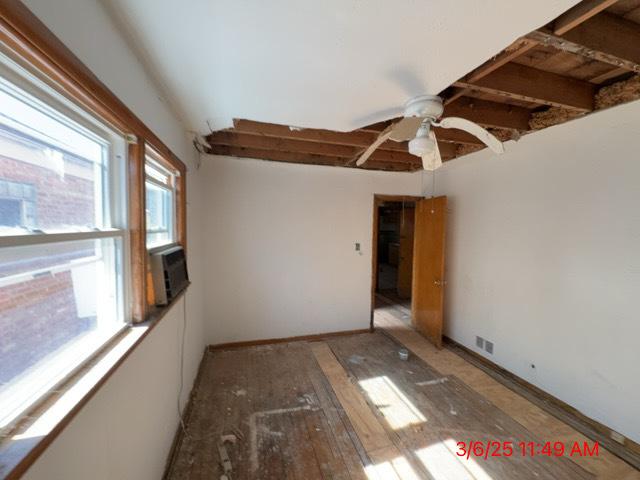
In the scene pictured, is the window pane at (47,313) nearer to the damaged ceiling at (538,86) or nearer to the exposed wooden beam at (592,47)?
the damaged ceiling at (538,86)

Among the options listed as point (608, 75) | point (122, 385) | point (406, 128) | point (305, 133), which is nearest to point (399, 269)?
point (305, 133)

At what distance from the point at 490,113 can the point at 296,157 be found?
201 cm

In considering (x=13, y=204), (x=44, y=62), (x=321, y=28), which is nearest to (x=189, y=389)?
(x=13, y=204)

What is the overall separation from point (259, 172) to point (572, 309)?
3284 mm

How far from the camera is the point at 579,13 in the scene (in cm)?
106

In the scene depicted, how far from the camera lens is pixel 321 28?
3.26 feet

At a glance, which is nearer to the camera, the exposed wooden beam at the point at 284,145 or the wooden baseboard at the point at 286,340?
the exposed wooden beam at the point at 284,145

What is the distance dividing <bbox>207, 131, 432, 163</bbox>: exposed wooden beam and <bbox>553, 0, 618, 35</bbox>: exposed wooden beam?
1868 millimetres

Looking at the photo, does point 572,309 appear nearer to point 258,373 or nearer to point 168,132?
point 258,373

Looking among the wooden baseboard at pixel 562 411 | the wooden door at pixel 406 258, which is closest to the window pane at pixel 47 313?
the wooden baseboard at pixel 562 411

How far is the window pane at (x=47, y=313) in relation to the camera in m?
0.65

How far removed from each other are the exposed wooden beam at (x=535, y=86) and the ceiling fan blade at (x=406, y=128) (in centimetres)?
34

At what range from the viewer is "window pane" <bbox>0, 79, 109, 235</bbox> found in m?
0.64

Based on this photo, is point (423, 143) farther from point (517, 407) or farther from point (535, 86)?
point (517, 407)
